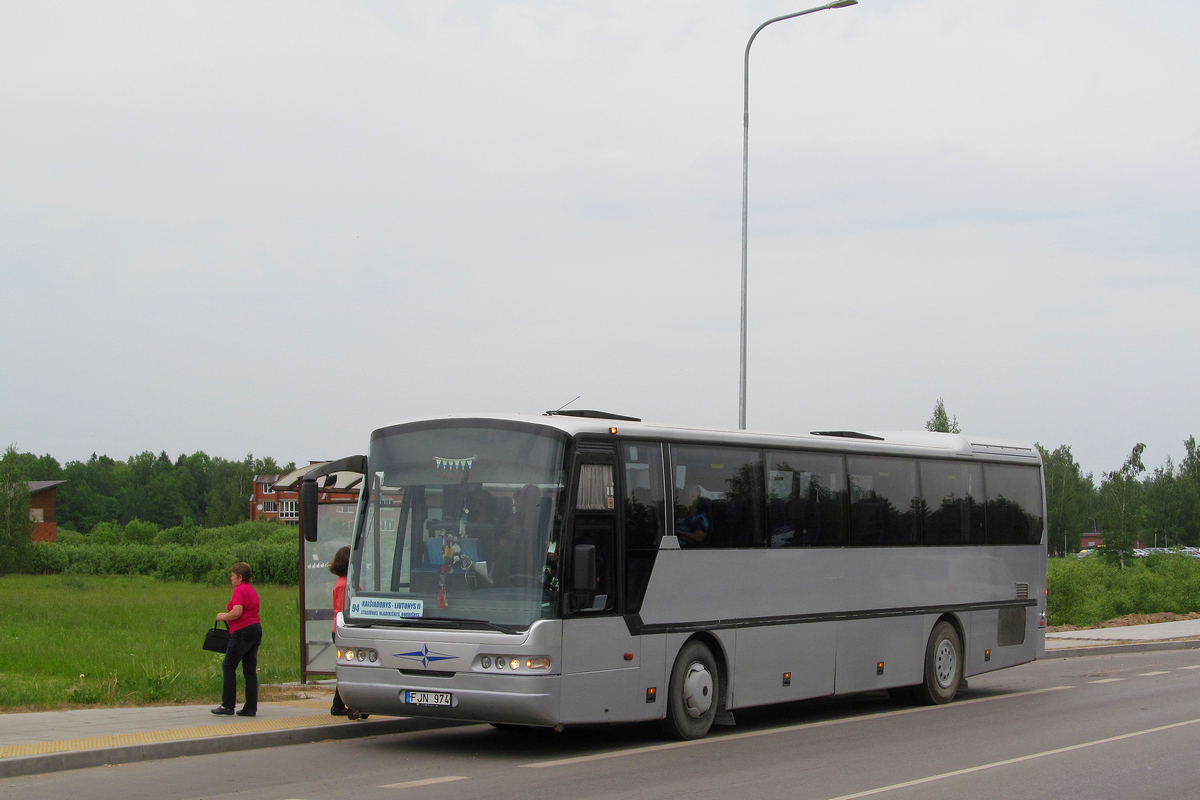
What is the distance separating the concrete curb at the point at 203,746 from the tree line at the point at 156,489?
14854cm

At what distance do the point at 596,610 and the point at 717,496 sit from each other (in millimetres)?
2166

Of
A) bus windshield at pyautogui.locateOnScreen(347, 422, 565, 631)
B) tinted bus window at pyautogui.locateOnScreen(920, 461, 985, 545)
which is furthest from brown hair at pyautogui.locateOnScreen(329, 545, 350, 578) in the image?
tinted bus window at pyautogui.locateOnScreen(920, 461, 985, 545)

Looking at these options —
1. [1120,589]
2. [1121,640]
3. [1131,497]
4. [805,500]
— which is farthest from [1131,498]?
[805,500]

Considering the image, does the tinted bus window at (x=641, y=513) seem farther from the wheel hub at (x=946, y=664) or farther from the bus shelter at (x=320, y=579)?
the wheel hub at (x=946, y=664)

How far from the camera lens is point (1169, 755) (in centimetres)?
1140

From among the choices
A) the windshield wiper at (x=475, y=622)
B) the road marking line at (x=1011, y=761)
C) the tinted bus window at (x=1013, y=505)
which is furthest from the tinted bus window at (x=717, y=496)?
the tinted bus window at (x=1013, y=505)

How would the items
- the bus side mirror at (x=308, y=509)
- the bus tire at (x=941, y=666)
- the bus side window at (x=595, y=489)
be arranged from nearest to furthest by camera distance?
the bus side window at (x=595, y=489)
the bus side mirror at (x=308, y=509)
the bus tire at (x=941, y=666)

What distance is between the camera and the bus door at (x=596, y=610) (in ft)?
36.0

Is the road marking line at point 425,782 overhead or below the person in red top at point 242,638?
below

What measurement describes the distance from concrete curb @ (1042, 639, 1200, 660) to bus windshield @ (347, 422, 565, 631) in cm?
1685

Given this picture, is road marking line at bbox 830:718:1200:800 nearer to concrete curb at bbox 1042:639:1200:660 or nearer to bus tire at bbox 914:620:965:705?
bus tire at bbox 914:620:965:705

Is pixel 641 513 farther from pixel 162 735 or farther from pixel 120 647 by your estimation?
pixel 120 647

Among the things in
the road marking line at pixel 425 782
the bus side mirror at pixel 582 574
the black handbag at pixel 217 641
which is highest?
the bus side mirror at pixel 582 574

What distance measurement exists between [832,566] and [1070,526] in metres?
111
